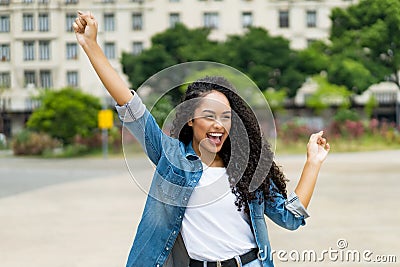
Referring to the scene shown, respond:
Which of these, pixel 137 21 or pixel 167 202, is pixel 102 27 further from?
pixel 167 202

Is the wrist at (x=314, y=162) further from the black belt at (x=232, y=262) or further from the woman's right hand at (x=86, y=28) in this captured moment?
the woman's right hand at (x=86, y=28)

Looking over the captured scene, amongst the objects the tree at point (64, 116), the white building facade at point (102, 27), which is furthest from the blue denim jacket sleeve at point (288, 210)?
the white building facade at point (102, 27)

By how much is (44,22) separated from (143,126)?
46.3 ft

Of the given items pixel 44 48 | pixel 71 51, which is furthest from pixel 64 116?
pixel 71 51

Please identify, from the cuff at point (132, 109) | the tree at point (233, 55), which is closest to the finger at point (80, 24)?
the cuff at point (132, 109)

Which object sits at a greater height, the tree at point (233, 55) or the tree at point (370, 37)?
the tree at point (370, 37)

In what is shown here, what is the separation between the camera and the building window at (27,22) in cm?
1334

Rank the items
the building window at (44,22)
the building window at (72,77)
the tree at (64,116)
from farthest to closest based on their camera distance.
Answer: the building window at (72,77), the building window at (44,22), the tree at (64,116)

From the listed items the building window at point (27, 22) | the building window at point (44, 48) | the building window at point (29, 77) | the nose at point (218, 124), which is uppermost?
the nose at point (218, 124)

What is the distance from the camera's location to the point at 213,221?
1212 mm

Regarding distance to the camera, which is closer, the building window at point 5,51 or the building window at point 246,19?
the building window at point 5,51

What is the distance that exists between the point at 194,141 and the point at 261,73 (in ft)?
46.0

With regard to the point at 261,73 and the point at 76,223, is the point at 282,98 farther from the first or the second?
the point at 76,223

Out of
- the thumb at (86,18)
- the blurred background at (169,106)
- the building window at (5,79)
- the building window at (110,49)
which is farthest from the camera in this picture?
the building window at (110,49)
